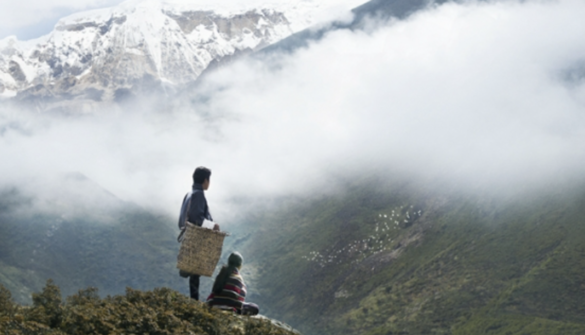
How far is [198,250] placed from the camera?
74.6 ft

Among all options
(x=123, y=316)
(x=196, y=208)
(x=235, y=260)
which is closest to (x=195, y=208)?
(x=196, y=208)

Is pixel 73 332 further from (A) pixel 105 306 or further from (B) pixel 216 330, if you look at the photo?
(B) pixel 216 330

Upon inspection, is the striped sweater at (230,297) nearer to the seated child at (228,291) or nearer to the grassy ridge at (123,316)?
the seated child at (228,291)

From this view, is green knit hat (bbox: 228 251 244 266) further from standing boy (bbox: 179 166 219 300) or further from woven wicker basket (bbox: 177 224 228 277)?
standing boy (bbox: 179 166 219 300)

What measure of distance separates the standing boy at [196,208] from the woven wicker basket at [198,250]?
960 millimetres

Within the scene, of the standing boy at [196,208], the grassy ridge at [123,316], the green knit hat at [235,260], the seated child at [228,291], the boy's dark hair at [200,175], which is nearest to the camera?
the grassy ridge at [123,316]

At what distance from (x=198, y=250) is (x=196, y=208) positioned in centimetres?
194

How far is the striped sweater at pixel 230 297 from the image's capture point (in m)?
23.1

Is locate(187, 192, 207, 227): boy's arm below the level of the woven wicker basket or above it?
above

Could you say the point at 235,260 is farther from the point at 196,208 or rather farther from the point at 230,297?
the point at 196,208

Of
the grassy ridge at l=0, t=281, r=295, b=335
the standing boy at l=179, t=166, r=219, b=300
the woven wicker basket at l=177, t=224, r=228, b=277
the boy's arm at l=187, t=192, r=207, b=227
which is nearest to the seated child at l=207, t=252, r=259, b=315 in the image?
the woven wicker basket at l=177, t=224, r=228, b=277

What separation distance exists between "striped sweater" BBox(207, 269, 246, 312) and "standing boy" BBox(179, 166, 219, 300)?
1.26 meters

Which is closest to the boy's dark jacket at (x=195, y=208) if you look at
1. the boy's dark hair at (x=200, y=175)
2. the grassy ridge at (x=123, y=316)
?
the boy's dark hair at (x=200, y=175)

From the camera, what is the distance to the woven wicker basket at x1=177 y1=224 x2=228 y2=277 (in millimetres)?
22625
